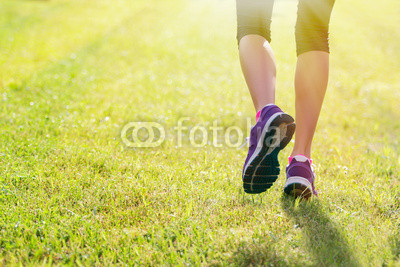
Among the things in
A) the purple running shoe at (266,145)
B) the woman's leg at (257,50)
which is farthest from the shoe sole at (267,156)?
the woman's leg at (257,50)

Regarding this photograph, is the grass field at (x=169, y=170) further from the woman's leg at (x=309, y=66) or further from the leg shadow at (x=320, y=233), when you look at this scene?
the woman's leg at (x=309, y=66)

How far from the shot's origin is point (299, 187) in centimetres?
217

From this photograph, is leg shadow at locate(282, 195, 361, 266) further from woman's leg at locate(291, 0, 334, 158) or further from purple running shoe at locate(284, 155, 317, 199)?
woman's leg at locate(291, 0, 334, 158)

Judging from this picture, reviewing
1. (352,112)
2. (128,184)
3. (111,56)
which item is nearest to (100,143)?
(128,184)

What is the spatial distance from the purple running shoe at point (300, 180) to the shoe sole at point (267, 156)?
24 cm

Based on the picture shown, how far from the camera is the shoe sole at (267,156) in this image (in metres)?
1.90

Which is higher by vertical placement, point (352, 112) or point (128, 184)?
point (128, 184)

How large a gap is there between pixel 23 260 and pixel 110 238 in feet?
1.21

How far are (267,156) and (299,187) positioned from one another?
0.36m

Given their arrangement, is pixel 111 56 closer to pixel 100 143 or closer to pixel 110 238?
pixel 100 143

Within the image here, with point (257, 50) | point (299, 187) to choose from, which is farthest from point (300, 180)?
point (257, 50)

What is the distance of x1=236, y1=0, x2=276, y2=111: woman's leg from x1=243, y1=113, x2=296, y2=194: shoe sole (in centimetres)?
18

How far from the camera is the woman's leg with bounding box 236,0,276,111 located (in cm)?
209

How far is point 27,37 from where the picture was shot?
23.9ft
